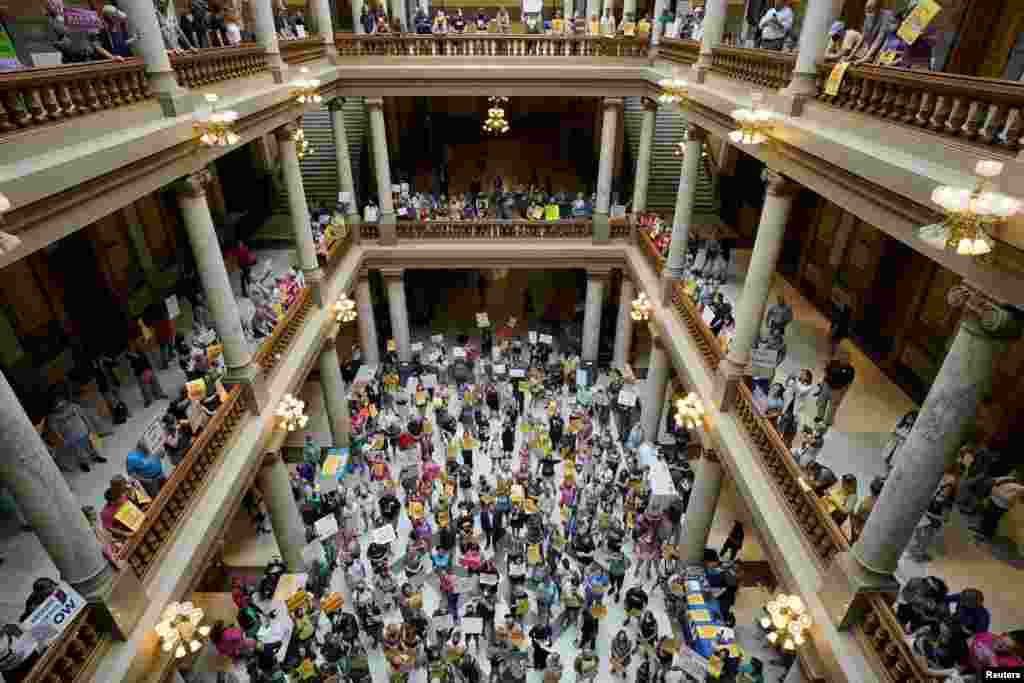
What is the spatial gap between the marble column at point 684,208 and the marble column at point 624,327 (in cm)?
336

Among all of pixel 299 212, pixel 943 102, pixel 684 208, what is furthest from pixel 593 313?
pixel 943 102

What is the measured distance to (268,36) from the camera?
397 inches

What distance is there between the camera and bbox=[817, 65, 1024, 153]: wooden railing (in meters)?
4.19

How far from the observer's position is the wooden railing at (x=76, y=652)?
4.77 m

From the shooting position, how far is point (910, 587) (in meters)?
6.21

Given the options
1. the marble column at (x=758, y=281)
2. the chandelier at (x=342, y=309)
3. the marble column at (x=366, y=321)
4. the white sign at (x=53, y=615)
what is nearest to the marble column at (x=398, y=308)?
the marble column at (x=366, y=321)

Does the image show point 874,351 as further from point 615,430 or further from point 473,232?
point 473,232

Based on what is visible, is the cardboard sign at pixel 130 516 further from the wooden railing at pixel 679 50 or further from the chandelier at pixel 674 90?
the wooden railing at pixel 679 50

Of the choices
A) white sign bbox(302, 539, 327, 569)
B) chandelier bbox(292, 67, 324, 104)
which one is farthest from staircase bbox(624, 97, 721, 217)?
white sign bbox(302, 539, 327, 569)

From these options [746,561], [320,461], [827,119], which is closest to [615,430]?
[746,561]

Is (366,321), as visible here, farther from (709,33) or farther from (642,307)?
(709,33)

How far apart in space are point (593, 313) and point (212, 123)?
11.1 m

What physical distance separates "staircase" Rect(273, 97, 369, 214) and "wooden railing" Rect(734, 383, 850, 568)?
13.7m

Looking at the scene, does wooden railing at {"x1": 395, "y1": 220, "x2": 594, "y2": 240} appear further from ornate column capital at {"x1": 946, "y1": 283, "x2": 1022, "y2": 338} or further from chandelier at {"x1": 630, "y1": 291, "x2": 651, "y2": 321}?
ornate column capital at {"x1": 946, "y1": 283, "x2": 1022, "y2": 338}
